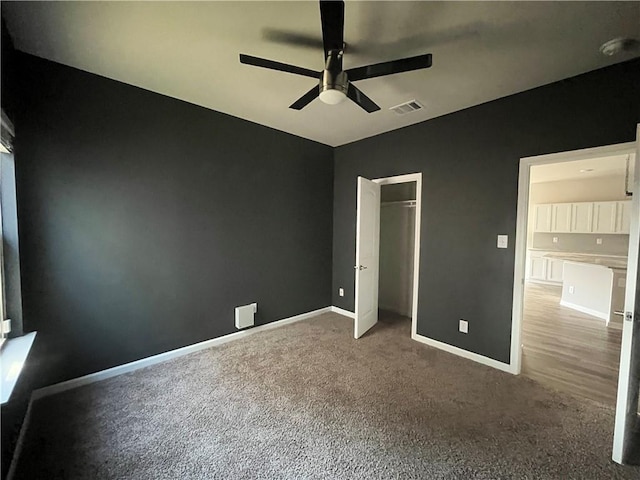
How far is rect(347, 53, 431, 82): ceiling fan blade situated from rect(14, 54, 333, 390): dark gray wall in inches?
76.4

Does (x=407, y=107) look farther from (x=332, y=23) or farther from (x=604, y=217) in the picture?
(x=604, y=217)

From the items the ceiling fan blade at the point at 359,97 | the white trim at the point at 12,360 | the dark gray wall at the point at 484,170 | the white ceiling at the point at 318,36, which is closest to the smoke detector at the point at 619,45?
the white ceiling at the point at 318,36

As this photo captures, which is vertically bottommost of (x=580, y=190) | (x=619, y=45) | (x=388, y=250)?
(x=388, y=250)

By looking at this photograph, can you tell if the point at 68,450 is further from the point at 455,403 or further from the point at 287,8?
the point at 287,8

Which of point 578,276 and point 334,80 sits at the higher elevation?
point 334,80

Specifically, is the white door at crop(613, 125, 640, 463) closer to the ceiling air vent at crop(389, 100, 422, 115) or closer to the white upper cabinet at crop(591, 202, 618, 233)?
the ceiling air vent at crop(389, 100, 422, 115)

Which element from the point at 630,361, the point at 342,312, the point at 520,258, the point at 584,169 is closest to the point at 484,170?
the point at 520,258

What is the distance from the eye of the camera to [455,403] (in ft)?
7.14

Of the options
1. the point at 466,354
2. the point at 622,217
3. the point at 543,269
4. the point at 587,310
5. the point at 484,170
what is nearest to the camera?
the point at 484,170

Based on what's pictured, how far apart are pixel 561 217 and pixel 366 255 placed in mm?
5944

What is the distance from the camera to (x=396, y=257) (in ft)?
15.1

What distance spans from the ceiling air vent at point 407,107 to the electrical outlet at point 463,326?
2.34m

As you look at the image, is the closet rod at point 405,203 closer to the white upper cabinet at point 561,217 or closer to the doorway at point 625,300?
the doorway at point 625,300

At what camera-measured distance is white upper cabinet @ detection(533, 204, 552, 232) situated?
6.80 metres
